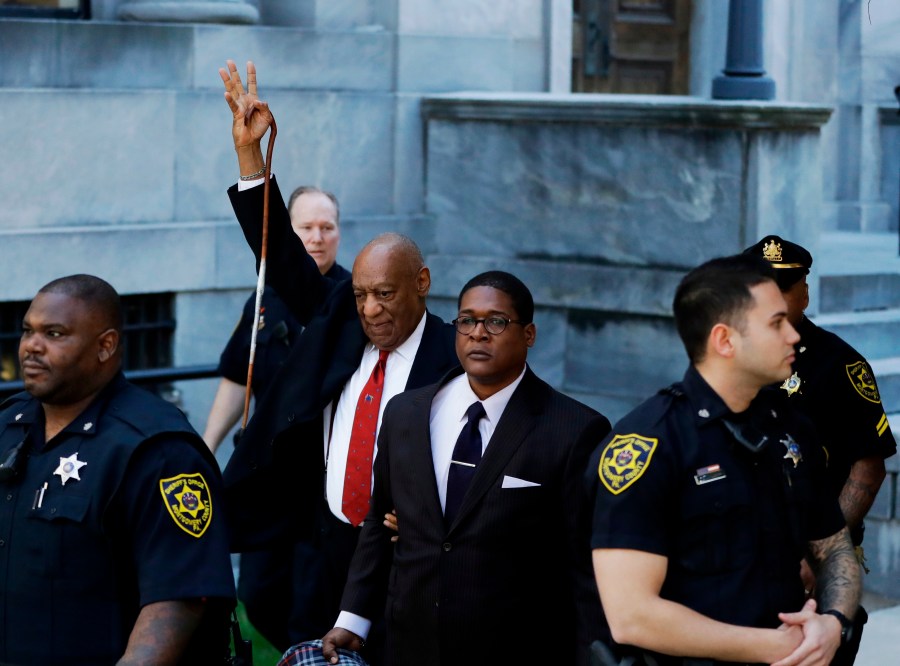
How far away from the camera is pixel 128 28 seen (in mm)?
9102

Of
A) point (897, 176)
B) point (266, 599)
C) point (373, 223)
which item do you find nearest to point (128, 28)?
point (373, 223)

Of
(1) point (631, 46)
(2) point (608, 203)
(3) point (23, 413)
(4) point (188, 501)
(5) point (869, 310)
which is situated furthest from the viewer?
(1) point (631, 46)

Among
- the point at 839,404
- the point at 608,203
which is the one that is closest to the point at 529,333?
the point at 839,404

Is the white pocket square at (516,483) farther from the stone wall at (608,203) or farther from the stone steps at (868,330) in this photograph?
the stone steps at (868,330)

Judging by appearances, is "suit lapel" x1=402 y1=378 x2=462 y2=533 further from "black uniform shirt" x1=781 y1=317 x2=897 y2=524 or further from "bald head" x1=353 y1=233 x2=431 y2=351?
"black uniform shirt" x1=781 y1=317 x2=897 y2=524

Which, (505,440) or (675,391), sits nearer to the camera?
(675,391)

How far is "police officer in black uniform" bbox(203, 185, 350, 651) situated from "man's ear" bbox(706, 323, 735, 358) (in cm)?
224

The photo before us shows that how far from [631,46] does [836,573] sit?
8.81 meters

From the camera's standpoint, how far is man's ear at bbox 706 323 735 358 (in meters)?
3.87

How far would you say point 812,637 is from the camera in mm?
3818

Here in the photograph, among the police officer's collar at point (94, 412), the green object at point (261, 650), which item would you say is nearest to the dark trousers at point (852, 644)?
the police officer's collar at point (94, 412)

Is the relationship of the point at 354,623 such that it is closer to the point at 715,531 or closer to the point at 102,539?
the point at 102,539

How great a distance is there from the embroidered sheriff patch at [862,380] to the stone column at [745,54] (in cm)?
423

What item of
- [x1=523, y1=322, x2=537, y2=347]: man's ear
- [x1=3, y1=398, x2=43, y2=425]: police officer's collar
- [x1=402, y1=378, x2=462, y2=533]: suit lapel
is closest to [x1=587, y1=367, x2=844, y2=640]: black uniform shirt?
[x1=402, y1=378, x2=462, y2=533]: suit lapel
